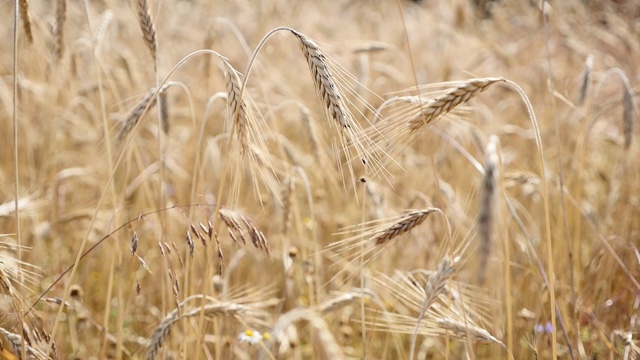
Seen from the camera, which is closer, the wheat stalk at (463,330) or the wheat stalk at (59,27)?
the wheat stalk at (463,330)

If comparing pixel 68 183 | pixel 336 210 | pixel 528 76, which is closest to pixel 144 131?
pixel 68 183

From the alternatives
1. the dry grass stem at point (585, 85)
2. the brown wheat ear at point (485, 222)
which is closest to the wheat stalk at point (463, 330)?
the brown wheat ear at point (485, 222)

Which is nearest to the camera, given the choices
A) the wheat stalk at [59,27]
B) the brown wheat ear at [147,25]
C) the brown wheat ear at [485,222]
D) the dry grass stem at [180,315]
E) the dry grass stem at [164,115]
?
the brown wheat ear at [485,222]

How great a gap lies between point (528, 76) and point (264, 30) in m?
2.20

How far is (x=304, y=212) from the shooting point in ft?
12.3

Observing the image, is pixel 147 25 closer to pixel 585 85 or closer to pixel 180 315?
pixel 180 315

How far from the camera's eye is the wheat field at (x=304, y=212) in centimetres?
141

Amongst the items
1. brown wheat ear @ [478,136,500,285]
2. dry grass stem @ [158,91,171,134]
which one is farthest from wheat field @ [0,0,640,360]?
dry grass stem @ [158,91,171,134]

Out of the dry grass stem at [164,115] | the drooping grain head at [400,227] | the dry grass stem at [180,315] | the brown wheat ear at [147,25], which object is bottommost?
the dry grass stem at [180,315]

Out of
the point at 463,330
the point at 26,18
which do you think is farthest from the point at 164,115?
the point at 463,330

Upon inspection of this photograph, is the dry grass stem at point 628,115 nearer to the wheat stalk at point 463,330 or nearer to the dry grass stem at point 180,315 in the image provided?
the wheat stalk at point 463,330

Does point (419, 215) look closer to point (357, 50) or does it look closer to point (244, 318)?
point (244, 318)

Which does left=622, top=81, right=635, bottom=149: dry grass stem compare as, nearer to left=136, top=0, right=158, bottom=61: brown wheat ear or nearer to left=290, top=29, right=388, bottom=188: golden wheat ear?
left=290, top=29, right=388, bottom=188: golden wheat ear

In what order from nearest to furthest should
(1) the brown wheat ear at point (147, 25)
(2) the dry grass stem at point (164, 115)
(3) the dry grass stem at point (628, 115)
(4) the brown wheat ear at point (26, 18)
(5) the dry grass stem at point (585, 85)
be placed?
(1) the brown wheat ear at point (147, 25)
(4) the brown wheat ear at point (26, 18)
(2) the dry grass stem at point (164, 115)
(3) the dry grass stem at point (628, 115)
(5) the dry grass stem at point (585, 85)
